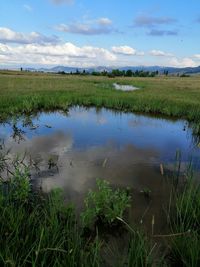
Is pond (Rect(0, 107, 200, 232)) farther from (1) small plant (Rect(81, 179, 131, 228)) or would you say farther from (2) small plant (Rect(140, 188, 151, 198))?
(1) small plant (Rect(81, 179, 131, 228))

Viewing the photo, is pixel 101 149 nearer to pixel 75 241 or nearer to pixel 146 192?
pixel 146 192

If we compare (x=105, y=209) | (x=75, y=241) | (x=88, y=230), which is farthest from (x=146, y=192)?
(x=75, y=241)

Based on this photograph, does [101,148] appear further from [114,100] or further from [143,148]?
[114,100]

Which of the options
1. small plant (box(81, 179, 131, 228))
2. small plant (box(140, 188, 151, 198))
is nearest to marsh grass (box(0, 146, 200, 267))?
small plant (box(81, 179, 131, 228))

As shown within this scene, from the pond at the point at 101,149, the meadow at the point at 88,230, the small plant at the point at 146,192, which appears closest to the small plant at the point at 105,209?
the meadow at the point at 88,230

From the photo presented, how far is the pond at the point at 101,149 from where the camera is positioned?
29.4 feet

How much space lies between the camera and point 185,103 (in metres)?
24.1

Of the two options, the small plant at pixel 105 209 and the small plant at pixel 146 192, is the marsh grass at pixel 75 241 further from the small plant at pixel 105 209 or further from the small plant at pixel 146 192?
the small plant at pixel 146 192

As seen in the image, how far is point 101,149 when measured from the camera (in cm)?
1302

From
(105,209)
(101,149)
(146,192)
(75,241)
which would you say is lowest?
(101,149)

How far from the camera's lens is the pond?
895 centimetres

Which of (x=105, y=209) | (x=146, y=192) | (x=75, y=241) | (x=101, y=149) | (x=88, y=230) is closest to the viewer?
(x=75, y=241)

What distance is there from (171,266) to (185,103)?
19.8 m

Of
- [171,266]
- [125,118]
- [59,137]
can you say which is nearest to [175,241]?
[171,266]
